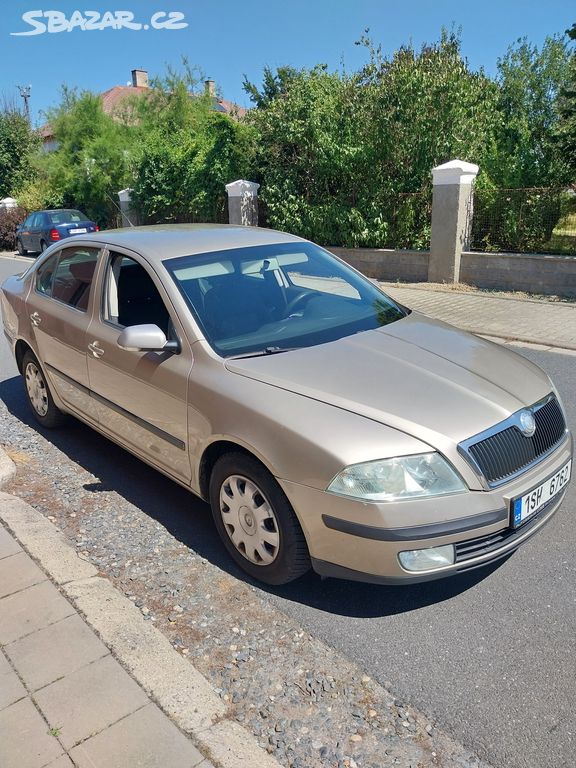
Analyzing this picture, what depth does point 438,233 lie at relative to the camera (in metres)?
12.1

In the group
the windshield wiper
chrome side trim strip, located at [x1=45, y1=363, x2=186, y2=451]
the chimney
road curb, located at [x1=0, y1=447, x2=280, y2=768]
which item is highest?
the chimney

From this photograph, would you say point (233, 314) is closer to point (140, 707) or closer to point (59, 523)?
point (59, 523)

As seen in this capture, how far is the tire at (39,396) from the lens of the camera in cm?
520

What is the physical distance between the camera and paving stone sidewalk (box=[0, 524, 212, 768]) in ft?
6.94

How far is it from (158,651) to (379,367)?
5.36 feet

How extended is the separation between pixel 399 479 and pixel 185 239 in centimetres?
228

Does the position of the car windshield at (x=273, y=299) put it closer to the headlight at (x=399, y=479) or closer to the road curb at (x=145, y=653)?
the headlight at (x=399, y=479)

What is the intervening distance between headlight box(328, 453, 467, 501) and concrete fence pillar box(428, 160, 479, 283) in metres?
10.1

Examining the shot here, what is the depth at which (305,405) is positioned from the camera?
9.30 feet

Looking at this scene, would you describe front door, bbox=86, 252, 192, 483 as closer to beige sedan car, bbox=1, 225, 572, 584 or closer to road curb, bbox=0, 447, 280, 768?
beige sedan car, bbox=1, 225, 572, 584

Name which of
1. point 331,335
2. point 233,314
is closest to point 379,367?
point 331,335

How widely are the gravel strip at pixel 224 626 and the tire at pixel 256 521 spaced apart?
154 mm

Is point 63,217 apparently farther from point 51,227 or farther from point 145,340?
point 145,340

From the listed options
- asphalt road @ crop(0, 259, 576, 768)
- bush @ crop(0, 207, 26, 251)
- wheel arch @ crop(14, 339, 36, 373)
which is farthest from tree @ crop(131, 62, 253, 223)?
asphalt road @ crop(0, 259, 576, 768)
